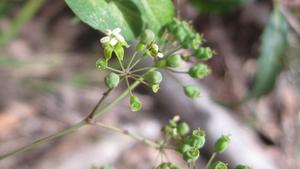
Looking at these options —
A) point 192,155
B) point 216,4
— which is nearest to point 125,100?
point 216,4

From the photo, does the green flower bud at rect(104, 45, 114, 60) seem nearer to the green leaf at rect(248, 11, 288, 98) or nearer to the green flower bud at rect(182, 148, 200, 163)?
the green flower bud at rect(182, 148, 200, 163)

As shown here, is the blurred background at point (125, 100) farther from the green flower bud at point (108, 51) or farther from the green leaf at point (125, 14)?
the green flower bud at point (108, 51)

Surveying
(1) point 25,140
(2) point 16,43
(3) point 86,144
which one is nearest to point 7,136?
(1) point 25,140

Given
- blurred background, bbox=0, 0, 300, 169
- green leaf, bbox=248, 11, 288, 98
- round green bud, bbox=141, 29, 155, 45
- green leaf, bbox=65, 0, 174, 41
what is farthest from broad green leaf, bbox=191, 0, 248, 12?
round green bud, bbox=141, 29, 155, 45

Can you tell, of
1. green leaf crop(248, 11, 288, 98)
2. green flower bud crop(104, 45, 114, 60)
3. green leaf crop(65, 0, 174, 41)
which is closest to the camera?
green flower bud crop(104, 45, 114, 60)

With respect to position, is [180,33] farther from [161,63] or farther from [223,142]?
[223,142]

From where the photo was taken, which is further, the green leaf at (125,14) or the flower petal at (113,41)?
the green leaf at (125,14)

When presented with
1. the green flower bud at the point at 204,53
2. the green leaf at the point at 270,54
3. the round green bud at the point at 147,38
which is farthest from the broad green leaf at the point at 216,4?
the round green bud at the point at 147,38

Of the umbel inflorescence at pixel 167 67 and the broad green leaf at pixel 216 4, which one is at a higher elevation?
the broad green leaf at pixel 216 4
